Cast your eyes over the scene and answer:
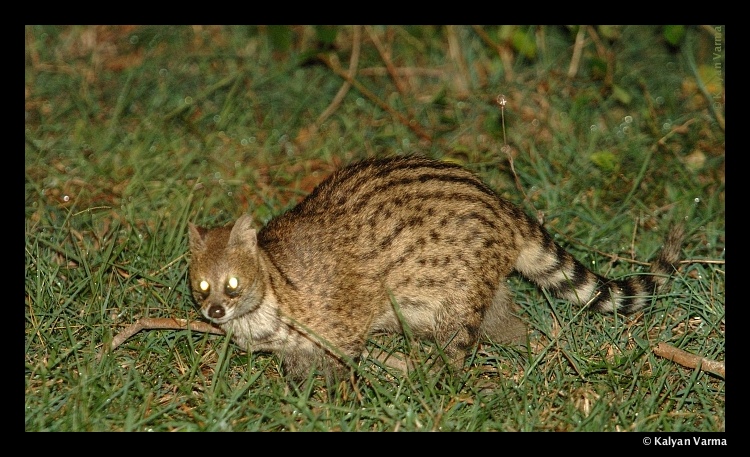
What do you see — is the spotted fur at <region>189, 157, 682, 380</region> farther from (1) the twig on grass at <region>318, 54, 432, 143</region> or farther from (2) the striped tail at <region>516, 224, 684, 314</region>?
(1) the twig on grass at <region>318, 54, 432, 143</region>

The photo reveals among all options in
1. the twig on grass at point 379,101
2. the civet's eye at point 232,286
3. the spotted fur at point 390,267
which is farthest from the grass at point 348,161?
the civet's eye at point 232,286

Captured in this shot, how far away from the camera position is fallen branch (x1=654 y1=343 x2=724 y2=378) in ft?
16.4

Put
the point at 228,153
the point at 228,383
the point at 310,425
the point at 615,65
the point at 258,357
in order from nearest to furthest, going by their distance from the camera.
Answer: the point at 310,425 < the point at 228,383 < the point at 258,357 < the point at 228,153 < the point at 615,65

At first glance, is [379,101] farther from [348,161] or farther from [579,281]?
[579,281]

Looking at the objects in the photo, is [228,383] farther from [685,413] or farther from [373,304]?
[685,413]

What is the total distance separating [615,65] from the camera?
784 cm

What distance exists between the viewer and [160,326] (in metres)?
5.20

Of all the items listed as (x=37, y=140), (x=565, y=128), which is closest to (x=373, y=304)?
(x=565, y=128)

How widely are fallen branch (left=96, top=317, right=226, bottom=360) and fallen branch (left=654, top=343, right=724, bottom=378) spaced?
8.91ft

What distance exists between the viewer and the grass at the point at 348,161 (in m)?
4.79

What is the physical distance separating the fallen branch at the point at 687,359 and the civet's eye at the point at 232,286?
102 inches

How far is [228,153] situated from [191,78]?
4.00 feet

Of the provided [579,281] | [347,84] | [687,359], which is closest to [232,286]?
[579,281]

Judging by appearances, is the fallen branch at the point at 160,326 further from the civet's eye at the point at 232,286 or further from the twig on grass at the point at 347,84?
the twig on grass at the point at 347,84
